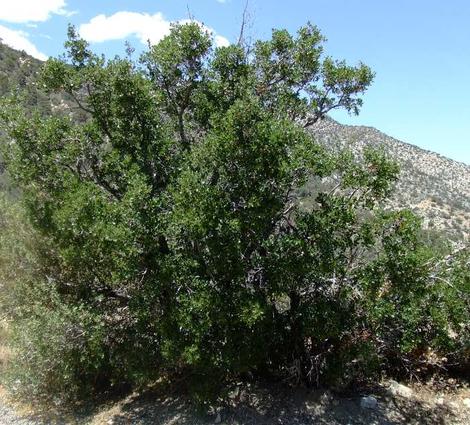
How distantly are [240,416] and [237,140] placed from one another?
17.4 ft

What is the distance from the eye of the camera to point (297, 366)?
1002 centimetres

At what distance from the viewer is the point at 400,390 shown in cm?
1034

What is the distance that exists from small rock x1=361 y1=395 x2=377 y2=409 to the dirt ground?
0.8 inches

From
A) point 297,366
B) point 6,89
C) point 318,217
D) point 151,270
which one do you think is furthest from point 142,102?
point 6,89

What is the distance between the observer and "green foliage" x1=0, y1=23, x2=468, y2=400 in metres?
8.16

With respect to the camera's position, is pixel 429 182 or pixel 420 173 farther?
pixel 420 173

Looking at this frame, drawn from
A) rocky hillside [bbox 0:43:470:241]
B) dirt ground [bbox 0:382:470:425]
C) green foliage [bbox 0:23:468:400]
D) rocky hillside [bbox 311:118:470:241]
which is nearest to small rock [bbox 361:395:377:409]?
dirt ground [bbox 0:382:470:425]

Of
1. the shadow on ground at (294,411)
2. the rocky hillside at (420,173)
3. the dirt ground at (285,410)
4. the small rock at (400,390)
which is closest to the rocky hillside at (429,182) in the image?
the rocky hillside at (420,173)

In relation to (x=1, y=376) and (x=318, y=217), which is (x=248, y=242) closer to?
(x=318, y=217)

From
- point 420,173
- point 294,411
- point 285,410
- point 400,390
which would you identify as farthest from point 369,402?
point 420,173

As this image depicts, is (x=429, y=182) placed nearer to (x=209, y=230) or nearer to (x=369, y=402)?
(x=369, y=402)

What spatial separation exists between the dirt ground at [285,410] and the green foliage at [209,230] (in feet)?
1.53

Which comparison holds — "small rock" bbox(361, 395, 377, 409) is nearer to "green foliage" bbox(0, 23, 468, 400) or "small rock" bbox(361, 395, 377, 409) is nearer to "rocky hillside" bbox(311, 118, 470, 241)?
"green foliage" bbox(0, 23, 468, 400)

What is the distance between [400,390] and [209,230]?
5.59 m
